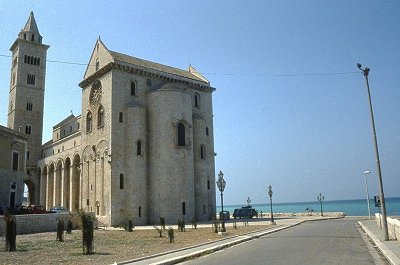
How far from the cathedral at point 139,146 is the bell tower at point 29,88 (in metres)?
13.6

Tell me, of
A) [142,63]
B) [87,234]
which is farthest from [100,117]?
[87,234]

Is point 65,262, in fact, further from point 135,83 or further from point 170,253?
point 135,83

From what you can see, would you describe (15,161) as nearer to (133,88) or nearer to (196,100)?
(133,88)

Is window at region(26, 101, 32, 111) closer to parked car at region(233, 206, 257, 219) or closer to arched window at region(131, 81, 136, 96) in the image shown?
arched window at region(131, 81, 136, 96)

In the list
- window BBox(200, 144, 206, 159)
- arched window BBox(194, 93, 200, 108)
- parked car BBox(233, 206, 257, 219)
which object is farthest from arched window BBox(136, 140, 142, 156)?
parked car BBox(233, 206, 257, 219)

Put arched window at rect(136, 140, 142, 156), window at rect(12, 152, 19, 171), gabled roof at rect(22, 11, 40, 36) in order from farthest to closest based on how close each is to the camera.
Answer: gabled roof at rect(22, 11, 40, 36)
arched window at rect(136, 140, 142, 156)
window at rect(12, 152, 19, 171)

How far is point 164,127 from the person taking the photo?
43969mm

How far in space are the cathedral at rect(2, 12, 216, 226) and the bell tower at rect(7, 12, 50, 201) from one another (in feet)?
44.7

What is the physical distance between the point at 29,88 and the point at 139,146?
107ft

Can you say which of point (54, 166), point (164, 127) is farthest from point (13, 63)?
point (164, 127)

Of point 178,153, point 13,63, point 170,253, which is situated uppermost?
point 13,63

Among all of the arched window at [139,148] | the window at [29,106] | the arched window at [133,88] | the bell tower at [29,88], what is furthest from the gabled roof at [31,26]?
the arched window at [139,148]

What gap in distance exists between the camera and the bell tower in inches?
2484

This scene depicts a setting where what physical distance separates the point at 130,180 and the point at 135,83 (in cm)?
1199
